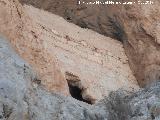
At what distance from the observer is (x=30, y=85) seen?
6.92m

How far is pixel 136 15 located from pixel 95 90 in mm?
2915

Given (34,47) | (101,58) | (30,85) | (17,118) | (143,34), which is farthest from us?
(143,34)

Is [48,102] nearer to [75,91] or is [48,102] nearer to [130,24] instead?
[75,91]

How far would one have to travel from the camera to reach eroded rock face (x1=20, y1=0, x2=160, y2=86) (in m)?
13.3

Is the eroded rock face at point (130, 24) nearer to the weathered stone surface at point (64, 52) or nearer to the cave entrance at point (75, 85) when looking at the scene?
the weathered stone surface at point (64, 52)

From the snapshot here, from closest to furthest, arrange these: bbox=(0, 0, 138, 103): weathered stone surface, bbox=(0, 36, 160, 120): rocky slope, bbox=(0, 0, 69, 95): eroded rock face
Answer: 1. bbox=(0, 36, 160, 120): rocky slope
2. bbox=(0, 0, 69, 95): eroded rock face
3. bbox=(0, 0, 138, 103): weathered stone surface

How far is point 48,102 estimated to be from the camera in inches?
280

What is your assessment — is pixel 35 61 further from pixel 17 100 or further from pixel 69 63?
pixel 17 100

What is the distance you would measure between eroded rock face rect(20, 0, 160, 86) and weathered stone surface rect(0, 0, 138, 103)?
25 centimetres

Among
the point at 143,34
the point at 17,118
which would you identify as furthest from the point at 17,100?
the point at 143,34

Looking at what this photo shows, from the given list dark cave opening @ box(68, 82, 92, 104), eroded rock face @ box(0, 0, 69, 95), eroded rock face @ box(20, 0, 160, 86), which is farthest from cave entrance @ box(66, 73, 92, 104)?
eroded rock face @ box(20, 0, 160, 86)

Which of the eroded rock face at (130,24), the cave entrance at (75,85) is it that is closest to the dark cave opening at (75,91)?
the cave entrance at (75,85)

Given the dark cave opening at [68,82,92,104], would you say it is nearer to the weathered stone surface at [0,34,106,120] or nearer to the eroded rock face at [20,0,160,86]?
the eroded rock face at [20,0,160,86]

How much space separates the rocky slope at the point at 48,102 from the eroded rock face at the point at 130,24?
5.66 metres
